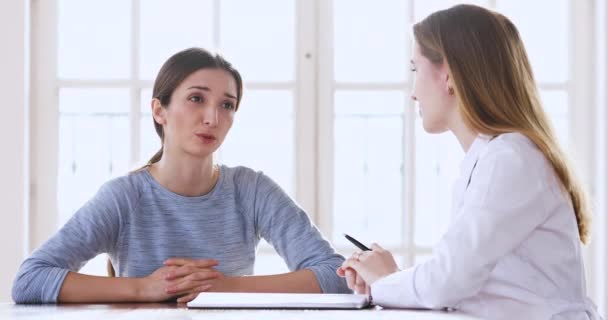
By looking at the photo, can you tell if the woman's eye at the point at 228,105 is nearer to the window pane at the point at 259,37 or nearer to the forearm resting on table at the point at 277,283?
the forearm resting on table at the point at 277,283

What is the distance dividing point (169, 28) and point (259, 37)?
1.17 feet

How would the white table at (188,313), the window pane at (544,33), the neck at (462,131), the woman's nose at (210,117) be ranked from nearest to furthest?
the white table at (188,313), the neck at (462,131), the woman's nose at (210,117), the window pane at (544,33)

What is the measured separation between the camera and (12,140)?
9.89 ft

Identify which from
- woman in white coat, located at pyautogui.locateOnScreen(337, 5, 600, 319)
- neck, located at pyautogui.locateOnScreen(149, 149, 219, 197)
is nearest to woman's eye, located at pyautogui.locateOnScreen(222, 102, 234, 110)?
neck, located at pyautogui.locateOnScreen(149, 149, 219, 197)

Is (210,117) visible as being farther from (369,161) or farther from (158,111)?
(369,161)

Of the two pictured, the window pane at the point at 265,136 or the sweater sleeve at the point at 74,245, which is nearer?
the sweater sleeve at the point at 74,245

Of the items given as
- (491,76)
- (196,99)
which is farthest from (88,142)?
(491,76)

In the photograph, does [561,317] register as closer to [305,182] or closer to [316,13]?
[305,182]

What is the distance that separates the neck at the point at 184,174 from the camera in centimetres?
199

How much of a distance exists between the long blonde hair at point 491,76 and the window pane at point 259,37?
5.13ft

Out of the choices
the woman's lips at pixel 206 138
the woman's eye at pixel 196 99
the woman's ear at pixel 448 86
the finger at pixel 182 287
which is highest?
the woman's ear at pixel 448 86

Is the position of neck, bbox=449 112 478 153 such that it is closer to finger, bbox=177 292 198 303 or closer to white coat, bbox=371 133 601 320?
white coat, bbox=371 133 601 320

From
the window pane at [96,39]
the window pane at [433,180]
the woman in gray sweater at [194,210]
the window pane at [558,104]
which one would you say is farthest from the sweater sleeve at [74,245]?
the window pane at [558,104]

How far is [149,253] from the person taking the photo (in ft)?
6.33
